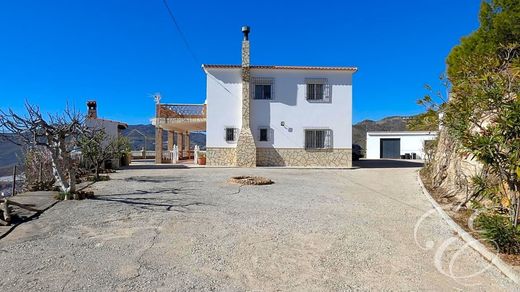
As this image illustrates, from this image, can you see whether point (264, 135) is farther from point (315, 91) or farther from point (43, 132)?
point (43, 132)

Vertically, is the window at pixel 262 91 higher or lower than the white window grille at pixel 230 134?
higher

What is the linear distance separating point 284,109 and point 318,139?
2586mm

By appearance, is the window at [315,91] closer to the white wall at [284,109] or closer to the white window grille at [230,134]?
the white wall at [284,109]

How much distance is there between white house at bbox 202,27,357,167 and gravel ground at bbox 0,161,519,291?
1142cm

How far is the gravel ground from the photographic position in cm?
376

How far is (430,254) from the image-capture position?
475 cm

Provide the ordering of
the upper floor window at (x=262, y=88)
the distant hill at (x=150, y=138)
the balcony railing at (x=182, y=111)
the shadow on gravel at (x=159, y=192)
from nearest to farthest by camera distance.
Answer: the shadow on gravel at (x=159, y=192) < the distant hill at (x=150, y=138) < the upper floor window at (x=262, y=88) < the balcony railing at (x=182, y=111)

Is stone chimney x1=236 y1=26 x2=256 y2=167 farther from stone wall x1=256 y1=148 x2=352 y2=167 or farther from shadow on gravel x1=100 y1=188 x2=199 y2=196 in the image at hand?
shadow on gravel x1=100 y1=188 x2=199 y2=196

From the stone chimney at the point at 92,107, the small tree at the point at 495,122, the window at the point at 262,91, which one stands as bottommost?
the small tree at the point at 495,122

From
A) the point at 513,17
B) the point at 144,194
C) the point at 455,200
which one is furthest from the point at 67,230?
the point at 513,17

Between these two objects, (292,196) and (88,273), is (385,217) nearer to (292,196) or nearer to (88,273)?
(292,196)

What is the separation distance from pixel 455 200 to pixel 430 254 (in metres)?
4.23

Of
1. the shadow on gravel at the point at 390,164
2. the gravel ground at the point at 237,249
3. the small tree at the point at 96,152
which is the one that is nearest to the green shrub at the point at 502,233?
the gravel ground at the point at 237,249

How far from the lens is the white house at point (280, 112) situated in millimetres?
19500
